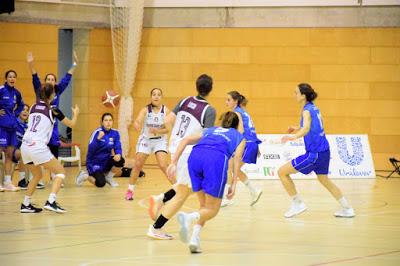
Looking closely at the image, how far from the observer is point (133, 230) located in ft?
36.8

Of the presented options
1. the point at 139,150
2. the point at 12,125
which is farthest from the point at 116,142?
the point at 139,150

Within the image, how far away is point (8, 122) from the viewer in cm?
1709

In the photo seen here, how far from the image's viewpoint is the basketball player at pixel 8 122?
16.9 metres

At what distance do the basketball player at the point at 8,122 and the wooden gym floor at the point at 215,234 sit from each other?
786 millimetres

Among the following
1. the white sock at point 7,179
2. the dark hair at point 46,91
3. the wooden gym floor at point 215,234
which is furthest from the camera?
the white sock at point 7,179

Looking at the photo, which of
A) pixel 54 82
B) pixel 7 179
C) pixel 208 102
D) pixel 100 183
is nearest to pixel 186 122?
pixel 54 82

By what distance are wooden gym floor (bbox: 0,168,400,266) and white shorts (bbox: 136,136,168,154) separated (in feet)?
2.76

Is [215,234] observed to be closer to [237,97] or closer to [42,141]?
[42,141]

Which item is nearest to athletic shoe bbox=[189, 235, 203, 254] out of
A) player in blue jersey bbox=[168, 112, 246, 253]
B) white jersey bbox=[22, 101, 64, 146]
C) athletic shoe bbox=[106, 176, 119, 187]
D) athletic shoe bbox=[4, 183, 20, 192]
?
player in blue jersey bbox=[168, 112, 246, 253]

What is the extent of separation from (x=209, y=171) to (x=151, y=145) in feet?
20.1

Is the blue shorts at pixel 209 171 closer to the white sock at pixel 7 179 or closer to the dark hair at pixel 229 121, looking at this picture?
the dark hair at pixel 229 121

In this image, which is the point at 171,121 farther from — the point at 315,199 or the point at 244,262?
the point at 315,199

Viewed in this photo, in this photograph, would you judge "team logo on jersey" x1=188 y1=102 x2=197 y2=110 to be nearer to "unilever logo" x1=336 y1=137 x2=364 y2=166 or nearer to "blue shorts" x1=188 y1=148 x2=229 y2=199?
"blue shorts" x1=188 y1=148 x2=229 y2=199

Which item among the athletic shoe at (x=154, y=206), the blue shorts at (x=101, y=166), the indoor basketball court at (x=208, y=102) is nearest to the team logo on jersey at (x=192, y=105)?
the indoor basketball court at (x=208, y=102)
